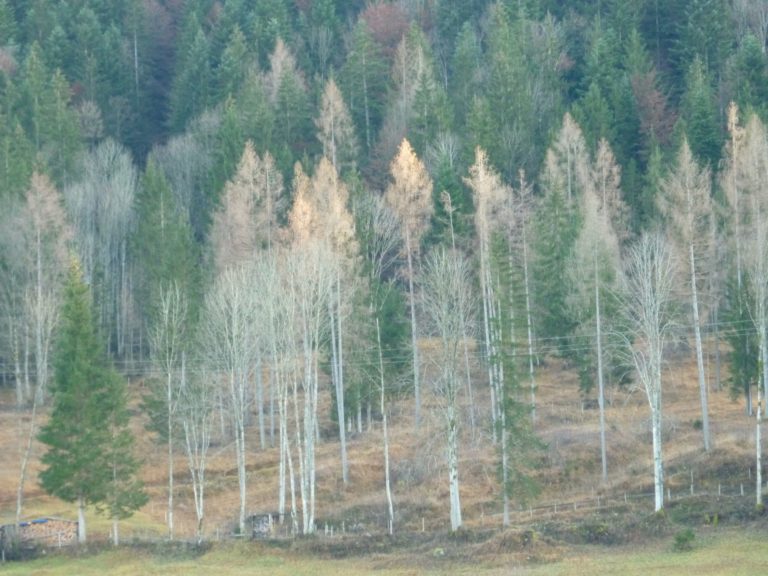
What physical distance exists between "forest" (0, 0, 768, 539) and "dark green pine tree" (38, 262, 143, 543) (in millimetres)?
110

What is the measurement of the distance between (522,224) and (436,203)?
18.2 feet

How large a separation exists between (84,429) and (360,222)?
22.6 m

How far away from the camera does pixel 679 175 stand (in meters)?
65.9

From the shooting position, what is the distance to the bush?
45969 millimetres

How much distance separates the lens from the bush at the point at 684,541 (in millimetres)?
45969

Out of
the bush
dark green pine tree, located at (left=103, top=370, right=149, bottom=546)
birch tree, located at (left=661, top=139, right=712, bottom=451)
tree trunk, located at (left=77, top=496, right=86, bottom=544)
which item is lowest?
the bush

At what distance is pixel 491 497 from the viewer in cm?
6128

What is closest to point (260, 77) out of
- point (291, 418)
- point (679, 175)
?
point (291, 418)

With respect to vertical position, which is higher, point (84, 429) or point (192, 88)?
point (192, 88)

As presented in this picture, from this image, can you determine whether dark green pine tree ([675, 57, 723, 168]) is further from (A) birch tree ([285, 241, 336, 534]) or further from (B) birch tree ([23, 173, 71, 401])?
(B) birch tree ([23, 173, 71, 401])

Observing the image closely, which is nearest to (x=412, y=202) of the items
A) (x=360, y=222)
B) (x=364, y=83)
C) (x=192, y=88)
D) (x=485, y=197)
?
(x=360, y=222)

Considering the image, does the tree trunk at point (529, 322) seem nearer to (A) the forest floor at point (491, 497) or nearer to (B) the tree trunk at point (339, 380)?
(A) the forest floor at point (491, 497)

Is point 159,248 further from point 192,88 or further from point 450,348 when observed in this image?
point 192,88

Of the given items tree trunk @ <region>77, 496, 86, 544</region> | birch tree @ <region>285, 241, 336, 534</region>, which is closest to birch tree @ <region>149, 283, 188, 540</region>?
tree trunk @ <region>77, 496, 86, 544</region>
